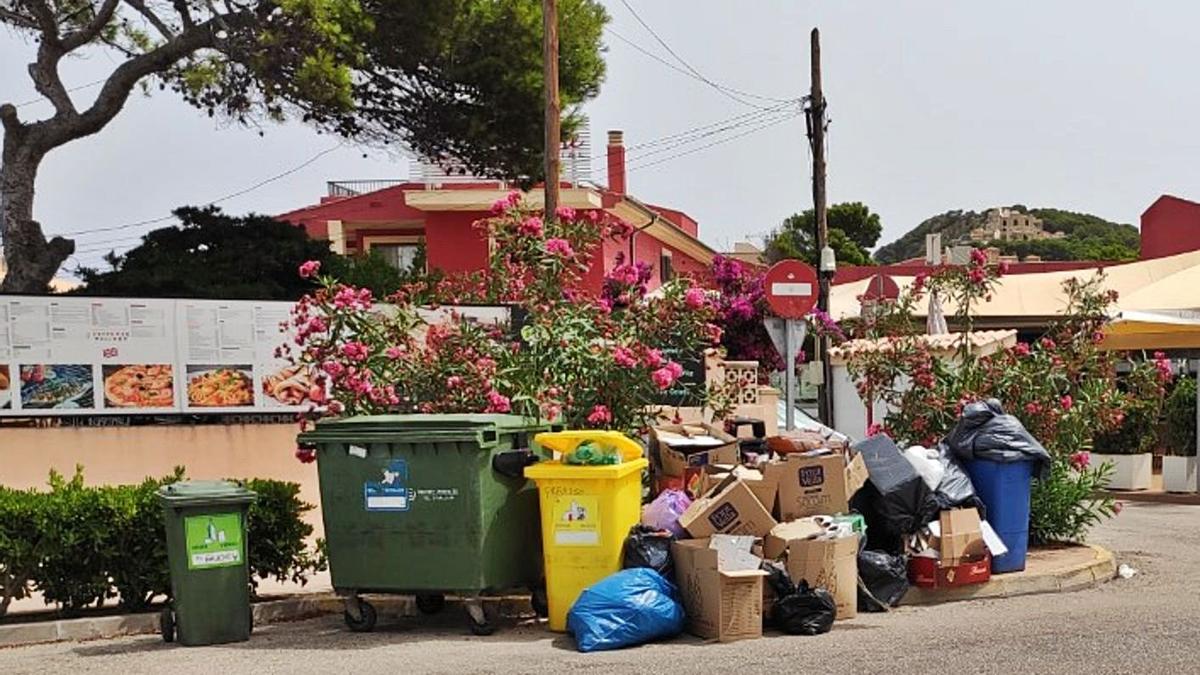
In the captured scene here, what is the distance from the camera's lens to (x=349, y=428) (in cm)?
846

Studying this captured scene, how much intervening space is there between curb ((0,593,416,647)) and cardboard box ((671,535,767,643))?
210 cm

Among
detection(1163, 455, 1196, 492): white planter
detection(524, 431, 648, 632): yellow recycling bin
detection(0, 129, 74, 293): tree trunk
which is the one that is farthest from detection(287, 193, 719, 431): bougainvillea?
detection(1163, 455, 1196, 492): white planter

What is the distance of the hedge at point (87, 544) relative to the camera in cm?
868

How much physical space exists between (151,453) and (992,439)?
707 cm

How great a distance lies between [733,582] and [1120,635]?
2.19 meters

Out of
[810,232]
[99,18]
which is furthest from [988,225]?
[99,18]

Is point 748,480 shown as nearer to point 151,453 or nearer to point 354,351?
point 354,351

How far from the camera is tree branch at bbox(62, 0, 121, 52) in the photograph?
17.2 meters

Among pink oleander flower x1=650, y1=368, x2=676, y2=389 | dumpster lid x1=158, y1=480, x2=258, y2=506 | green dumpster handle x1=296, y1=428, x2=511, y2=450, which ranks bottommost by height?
dumpster lid x1=158, y1=480, x2=258, y2=506

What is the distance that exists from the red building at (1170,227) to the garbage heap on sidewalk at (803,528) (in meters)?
34.8

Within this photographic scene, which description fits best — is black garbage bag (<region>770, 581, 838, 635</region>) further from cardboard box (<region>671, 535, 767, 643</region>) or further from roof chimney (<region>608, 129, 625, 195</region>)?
roof chimney (<region>608, 129, 625, 195</region>)

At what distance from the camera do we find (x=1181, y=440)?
58.3 ft

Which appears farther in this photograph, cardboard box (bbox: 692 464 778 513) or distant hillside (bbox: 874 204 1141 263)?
distant hillside (bbox: 874 204 1141 263)

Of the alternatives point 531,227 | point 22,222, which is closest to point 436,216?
point 22,222
